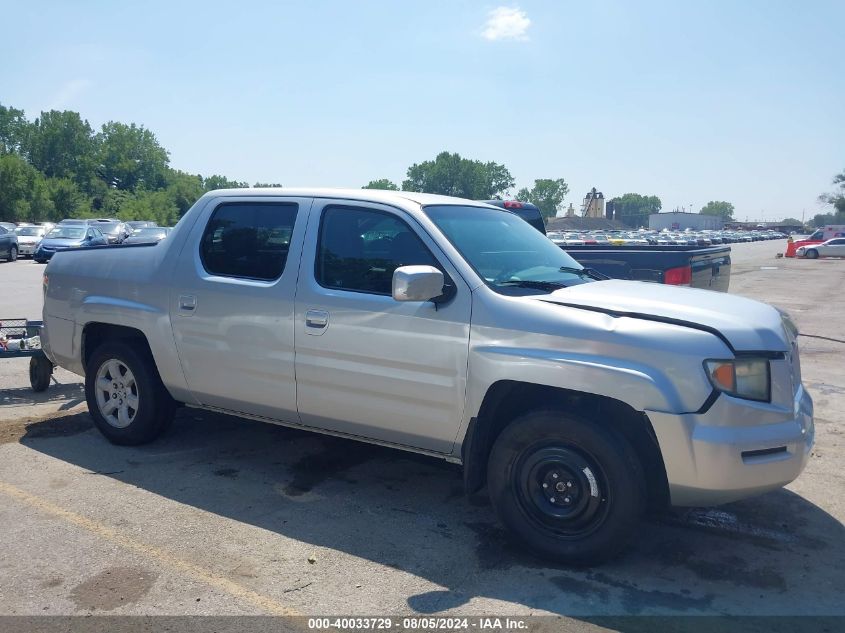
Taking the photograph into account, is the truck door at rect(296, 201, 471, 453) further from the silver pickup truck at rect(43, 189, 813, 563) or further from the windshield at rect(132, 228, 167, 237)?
the windshield at rect(132, 228, 167, 237)

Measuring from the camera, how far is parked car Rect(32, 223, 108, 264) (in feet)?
91.6

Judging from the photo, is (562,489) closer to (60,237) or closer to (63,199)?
(60,237)

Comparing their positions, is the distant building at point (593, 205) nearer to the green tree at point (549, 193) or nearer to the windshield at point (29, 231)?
the green tree at point (549, 193)

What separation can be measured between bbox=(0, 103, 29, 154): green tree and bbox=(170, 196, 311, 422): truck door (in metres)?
111

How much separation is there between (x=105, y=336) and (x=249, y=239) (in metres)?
1.67

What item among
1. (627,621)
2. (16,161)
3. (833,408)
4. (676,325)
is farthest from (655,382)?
(16,161)

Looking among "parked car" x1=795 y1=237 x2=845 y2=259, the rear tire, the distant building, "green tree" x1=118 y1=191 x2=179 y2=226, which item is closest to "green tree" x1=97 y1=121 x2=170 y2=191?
"green tree" x1=118 y1=191 x2=179 y2=226

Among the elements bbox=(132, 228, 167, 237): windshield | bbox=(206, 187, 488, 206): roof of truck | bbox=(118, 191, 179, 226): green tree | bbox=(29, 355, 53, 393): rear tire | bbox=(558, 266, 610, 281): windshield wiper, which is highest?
bbox=(118, 191, 179, 226): green tree

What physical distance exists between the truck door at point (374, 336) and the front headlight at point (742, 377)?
127cm

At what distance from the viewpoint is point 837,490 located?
5199mm

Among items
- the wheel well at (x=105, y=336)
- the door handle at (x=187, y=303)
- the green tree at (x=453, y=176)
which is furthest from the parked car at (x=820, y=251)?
the green tree at (x=453, y=176)

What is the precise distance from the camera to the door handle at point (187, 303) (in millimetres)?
5305

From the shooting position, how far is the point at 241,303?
5070 millimetres

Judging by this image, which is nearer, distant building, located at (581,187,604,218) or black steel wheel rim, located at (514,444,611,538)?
black steel wheel rim, located at (514,444,611,538)
